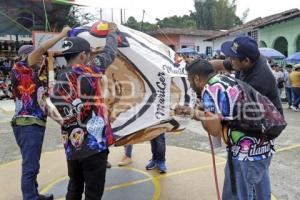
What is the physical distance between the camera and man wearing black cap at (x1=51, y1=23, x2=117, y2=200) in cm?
318

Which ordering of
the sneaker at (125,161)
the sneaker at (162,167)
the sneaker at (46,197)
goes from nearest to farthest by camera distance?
the sneaker at (46,197) → the sneaker at (162,167) → the sneaker at (125,161)

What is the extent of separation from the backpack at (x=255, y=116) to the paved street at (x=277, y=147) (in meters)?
1.70

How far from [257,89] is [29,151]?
7.86 feet

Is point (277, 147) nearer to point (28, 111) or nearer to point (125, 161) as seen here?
point (125, 161)

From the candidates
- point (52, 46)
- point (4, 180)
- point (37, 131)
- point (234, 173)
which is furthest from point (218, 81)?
point (4, 180)

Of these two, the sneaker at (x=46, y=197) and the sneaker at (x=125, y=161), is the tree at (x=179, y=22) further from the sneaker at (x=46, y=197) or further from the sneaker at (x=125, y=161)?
the sneaker at (x=46, y=197)

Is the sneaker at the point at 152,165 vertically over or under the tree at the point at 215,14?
under

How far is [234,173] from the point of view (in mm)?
3047

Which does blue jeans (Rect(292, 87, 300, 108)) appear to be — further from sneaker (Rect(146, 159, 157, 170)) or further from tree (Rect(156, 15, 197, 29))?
tree (Rect(156, 15, 197, 29))

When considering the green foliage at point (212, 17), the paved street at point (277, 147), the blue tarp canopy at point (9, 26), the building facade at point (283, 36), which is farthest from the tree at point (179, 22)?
the blue tarp canopy at point (9, 26)

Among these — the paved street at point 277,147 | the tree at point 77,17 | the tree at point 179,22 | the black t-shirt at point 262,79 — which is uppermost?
the tree at point 179,22

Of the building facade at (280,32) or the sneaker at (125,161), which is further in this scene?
the building facade at (280,32)

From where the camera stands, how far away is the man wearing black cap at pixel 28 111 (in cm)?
397

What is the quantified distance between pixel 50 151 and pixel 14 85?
125 inches
